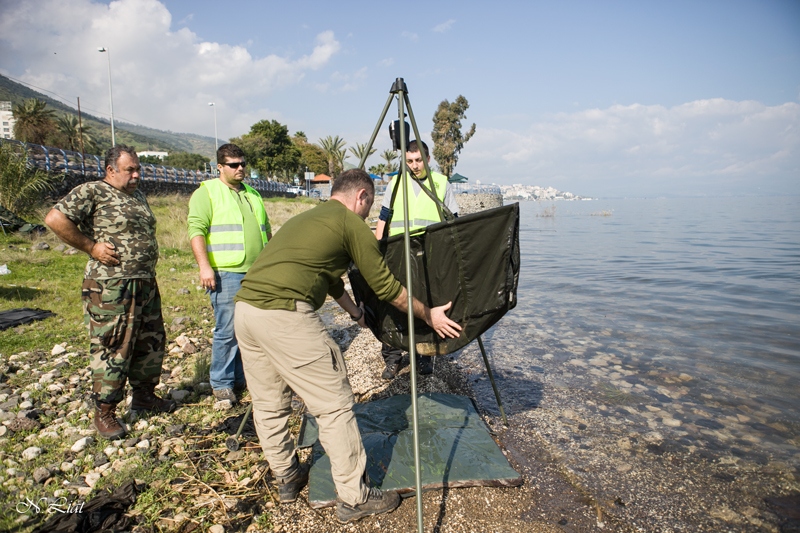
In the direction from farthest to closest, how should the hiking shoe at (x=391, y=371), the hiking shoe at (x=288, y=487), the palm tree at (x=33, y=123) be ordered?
the palm tree at (x=33, y=123) → the hiking shoe at (x=391, y=371) → the hiking shoe at (x=288, y=487)

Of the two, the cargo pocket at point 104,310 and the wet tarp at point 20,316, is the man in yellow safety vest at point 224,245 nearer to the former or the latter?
the cargo pocket at point 104,310

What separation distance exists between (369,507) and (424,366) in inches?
95.4

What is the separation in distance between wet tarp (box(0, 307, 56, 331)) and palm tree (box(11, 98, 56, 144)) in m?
47.2

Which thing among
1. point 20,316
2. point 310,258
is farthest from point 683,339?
point 20,316

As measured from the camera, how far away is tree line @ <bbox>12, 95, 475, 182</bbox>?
1804 inches

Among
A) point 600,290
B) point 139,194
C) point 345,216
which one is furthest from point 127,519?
point 600,290

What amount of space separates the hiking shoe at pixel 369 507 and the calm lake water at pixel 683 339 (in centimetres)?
239

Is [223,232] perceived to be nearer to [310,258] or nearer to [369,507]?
[310,258]

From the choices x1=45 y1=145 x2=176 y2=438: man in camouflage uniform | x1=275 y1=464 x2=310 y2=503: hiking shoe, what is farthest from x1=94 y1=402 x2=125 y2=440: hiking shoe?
x1=275 y1=464 x2=310 y2=503: hiking shoe

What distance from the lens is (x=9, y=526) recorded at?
2709mm

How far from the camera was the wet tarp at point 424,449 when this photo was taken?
3.18 meters

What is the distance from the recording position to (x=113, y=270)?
378 centimetres

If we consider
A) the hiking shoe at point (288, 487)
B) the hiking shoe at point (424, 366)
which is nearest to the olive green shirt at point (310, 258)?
the hiking shoe at point (288, 487)

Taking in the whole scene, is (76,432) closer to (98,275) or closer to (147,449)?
(147,449)
